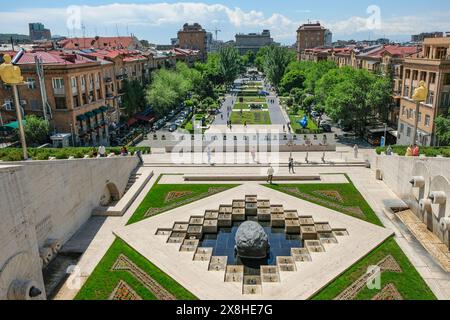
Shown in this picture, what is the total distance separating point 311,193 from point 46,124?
84.5 ft

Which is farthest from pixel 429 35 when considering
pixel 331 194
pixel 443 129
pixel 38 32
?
pixel 38 32

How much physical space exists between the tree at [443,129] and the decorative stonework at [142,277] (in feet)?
95.6

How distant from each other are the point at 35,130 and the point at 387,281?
32.6m

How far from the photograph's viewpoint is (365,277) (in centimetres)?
1544

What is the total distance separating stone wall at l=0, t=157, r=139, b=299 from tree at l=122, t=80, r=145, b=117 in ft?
89.2

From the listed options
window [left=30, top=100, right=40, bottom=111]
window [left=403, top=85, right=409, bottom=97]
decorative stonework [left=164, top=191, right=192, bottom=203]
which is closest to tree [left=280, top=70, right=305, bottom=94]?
window [left=403, top=85, right=409, bottom=97]

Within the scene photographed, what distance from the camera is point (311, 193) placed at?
2553 cm

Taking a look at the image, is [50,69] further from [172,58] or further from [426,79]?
[172,58]

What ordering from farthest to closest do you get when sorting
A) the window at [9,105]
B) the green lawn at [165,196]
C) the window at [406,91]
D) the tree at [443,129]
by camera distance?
the window at [406,91]
the window at [9,105]
the tree at [443,129]
the green lawn at [165,196]

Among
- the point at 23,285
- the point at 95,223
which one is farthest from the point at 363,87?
the point at 23,285

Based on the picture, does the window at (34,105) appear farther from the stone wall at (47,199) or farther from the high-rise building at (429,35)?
the high-rise building at (429,35)

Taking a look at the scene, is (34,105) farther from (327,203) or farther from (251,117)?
(327,203)

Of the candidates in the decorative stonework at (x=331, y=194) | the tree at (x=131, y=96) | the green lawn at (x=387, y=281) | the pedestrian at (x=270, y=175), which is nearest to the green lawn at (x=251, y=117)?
the tree at (x=131, y=96)

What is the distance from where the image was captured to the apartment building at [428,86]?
35.9 m
